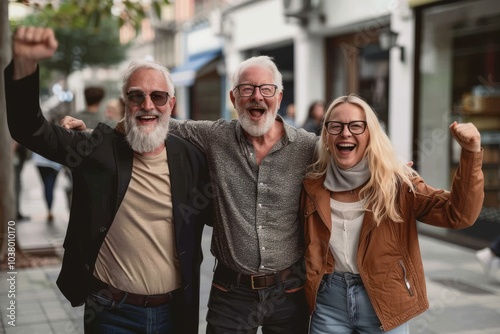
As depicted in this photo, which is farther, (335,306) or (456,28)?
(456,28)

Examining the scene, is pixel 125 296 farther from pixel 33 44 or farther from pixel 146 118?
pixel 33 44

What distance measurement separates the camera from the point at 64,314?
5176 mm

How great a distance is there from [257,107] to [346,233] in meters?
0.74

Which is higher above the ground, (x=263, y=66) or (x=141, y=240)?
(x=263, y=66)

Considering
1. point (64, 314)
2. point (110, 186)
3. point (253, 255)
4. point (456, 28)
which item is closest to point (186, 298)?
point (253, 255)

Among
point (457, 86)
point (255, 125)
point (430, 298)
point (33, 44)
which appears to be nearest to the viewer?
point (33, 44)

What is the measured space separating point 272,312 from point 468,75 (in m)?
7.07

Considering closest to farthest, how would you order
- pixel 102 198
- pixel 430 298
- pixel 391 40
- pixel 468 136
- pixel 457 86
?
1. pixel 468 136
2. pixel 102 198
3. pixel 430 298
4. pixel 457 86
5. pixel 391 40

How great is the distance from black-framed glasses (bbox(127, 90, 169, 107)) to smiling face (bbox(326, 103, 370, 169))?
Answer: 0.79 meters

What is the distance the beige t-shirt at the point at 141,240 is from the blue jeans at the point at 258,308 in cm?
31

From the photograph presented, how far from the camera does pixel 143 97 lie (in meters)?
2.73

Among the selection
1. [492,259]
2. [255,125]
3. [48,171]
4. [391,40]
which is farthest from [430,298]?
[48,171]

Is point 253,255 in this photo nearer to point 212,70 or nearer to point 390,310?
point 390,310

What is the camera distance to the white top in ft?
9.00
